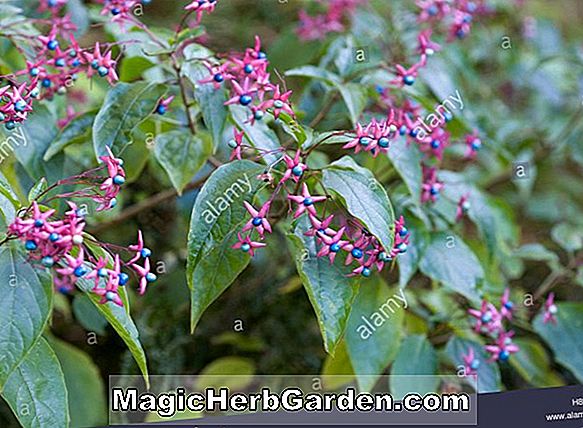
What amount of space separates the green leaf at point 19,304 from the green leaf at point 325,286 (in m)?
0.25

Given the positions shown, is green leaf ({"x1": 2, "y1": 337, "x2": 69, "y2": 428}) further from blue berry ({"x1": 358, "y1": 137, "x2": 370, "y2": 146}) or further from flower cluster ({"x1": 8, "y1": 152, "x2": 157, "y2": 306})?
blue berry ({"x1": 358, "y1": 137, "x2": 370, "y2": 146})

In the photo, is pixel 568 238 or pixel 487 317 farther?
pixel 568 238

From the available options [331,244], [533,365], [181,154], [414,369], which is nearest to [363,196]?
[331,244]

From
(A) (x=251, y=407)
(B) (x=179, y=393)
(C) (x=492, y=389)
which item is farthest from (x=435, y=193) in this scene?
(B) (x=179, y=393)

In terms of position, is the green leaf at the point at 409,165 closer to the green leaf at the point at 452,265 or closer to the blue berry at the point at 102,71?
the green leaf at the point at 452,265

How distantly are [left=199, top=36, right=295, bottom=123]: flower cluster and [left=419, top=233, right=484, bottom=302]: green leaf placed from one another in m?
0.33

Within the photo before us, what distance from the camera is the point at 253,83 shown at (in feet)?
2.94

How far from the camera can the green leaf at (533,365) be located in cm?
121

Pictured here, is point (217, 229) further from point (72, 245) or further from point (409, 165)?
point (409, 165)

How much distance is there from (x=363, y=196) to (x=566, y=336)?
1.84ft

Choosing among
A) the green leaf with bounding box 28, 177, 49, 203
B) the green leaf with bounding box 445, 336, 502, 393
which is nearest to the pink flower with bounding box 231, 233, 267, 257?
the green leaf with bounding box 28, 177, 49, 203

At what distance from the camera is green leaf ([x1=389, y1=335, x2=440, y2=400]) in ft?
3.45

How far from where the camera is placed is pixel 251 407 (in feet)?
3.53

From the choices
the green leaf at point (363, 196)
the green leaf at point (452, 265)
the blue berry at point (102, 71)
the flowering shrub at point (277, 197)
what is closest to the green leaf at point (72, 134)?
the flowering shrub at point (277, 197)
